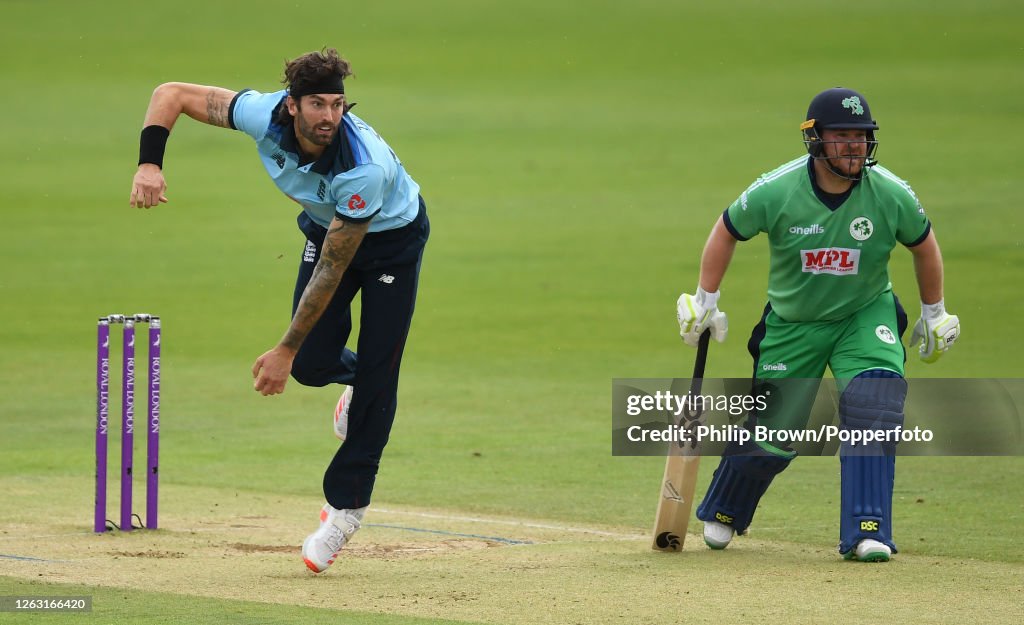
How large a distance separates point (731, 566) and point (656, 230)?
49.1 feet

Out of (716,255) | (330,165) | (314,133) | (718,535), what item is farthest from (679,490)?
(314,133)

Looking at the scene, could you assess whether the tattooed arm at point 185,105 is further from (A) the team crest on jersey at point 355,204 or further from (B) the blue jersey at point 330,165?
(A) the team crest on jersey at point 355,204

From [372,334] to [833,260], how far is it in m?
1.91

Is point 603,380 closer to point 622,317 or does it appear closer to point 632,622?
point 622,317

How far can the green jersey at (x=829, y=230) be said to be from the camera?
21.7ft

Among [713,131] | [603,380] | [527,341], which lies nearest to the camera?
[603,380]

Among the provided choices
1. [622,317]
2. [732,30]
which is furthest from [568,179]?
[732,30]

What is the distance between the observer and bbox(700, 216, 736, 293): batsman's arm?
6781 millimetres

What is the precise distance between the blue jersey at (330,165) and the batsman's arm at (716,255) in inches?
55.7

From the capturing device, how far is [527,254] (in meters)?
20.2

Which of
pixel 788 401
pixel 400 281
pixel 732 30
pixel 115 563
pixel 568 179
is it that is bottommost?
pixel 115 563

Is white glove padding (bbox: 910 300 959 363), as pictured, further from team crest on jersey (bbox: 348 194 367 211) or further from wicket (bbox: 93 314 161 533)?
wicket (bbox: 93 314 161 533)

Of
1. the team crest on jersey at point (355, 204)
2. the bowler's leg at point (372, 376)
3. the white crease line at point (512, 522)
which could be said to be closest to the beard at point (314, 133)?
the team crest on jersey at point (355, 204)

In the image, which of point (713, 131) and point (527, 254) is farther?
point (713, 131)
